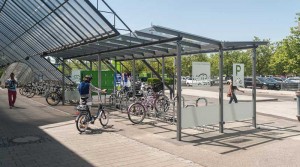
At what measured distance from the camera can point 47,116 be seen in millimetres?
12359

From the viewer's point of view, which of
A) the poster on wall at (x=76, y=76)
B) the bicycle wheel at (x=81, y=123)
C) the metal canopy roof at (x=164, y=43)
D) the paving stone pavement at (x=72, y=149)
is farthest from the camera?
the poster on wall at (x=76, y=76)

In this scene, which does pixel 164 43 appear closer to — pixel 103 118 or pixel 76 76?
pixel 103 118

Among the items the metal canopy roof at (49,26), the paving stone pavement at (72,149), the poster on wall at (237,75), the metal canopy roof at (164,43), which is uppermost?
the metal canopy roof at (49,26)

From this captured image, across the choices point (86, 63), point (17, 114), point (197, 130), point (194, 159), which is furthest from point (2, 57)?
point (194, 159)

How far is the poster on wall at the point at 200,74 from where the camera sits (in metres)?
9.30

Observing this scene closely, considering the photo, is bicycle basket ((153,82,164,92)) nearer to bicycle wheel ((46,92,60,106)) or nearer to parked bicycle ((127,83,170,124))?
parked bicycle ((127,83,170,124))

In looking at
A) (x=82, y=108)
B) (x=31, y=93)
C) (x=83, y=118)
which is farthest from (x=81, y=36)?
(x=31, y=93)

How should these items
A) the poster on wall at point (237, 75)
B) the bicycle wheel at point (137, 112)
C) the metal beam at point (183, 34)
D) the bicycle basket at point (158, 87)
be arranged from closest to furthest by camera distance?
the metal beam at point (183, 34), the poster on wall at point (237, 75), the bicycle wheel at point (137, 112), the bicycle basket at point (158, 87)

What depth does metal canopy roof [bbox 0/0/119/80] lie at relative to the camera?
1204cm

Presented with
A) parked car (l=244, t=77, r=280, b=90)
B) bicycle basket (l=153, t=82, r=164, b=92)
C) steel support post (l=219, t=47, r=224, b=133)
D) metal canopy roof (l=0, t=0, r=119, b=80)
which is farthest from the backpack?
parked car (l=244, t=77, r=280, b=90)

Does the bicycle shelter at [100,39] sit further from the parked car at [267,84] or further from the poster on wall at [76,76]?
the parked car at [267,84]

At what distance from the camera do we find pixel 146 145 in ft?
24.5

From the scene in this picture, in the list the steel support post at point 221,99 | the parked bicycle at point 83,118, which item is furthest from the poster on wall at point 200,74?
the parked bicycle at point 83,118

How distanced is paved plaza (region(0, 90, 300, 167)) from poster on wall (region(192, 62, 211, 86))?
138cm
